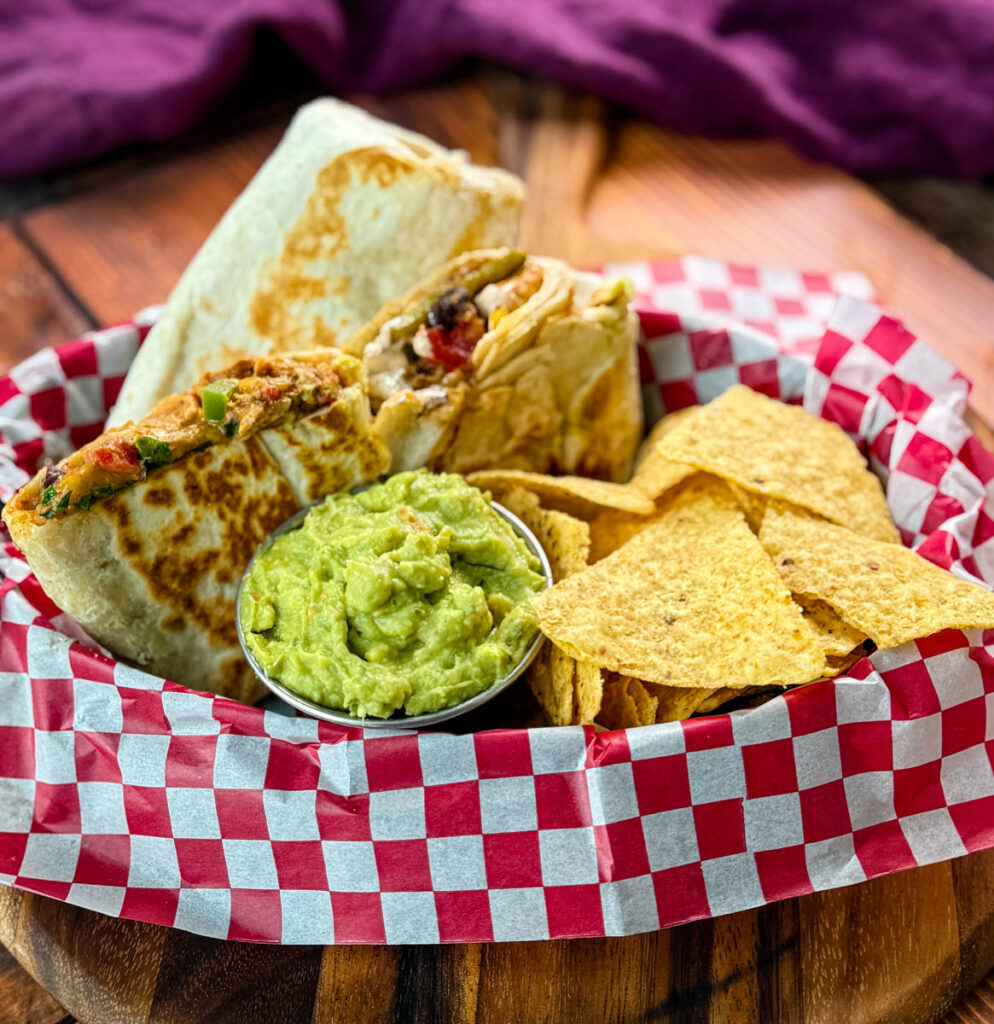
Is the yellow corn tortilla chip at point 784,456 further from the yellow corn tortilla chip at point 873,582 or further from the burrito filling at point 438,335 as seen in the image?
the burrito filling at point 438,335

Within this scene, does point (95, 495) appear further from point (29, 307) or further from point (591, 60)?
point (591, 60)

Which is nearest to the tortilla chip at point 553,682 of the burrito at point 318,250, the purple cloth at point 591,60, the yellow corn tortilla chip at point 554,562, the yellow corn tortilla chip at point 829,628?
the yellow corn tortilla chip at point 554,562

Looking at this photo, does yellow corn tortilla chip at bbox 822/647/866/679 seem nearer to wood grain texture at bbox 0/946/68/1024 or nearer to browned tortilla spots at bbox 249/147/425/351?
browned tortilla spots at bbox 249/147/425/351

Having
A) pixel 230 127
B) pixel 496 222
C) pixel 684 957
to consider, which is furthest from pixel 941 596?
pixel 230 127

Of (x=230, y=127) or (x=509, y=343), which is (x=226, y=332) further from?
(x=230, y=127)

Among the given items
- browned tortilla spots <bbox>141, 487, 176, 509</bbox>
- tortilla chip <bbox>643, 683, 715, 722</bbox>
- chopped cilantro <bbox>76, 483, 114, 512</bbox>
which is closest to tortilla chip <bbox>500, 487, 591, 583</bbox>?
tortilla chip <bbox>643, 683, 715, 722</bbox>
